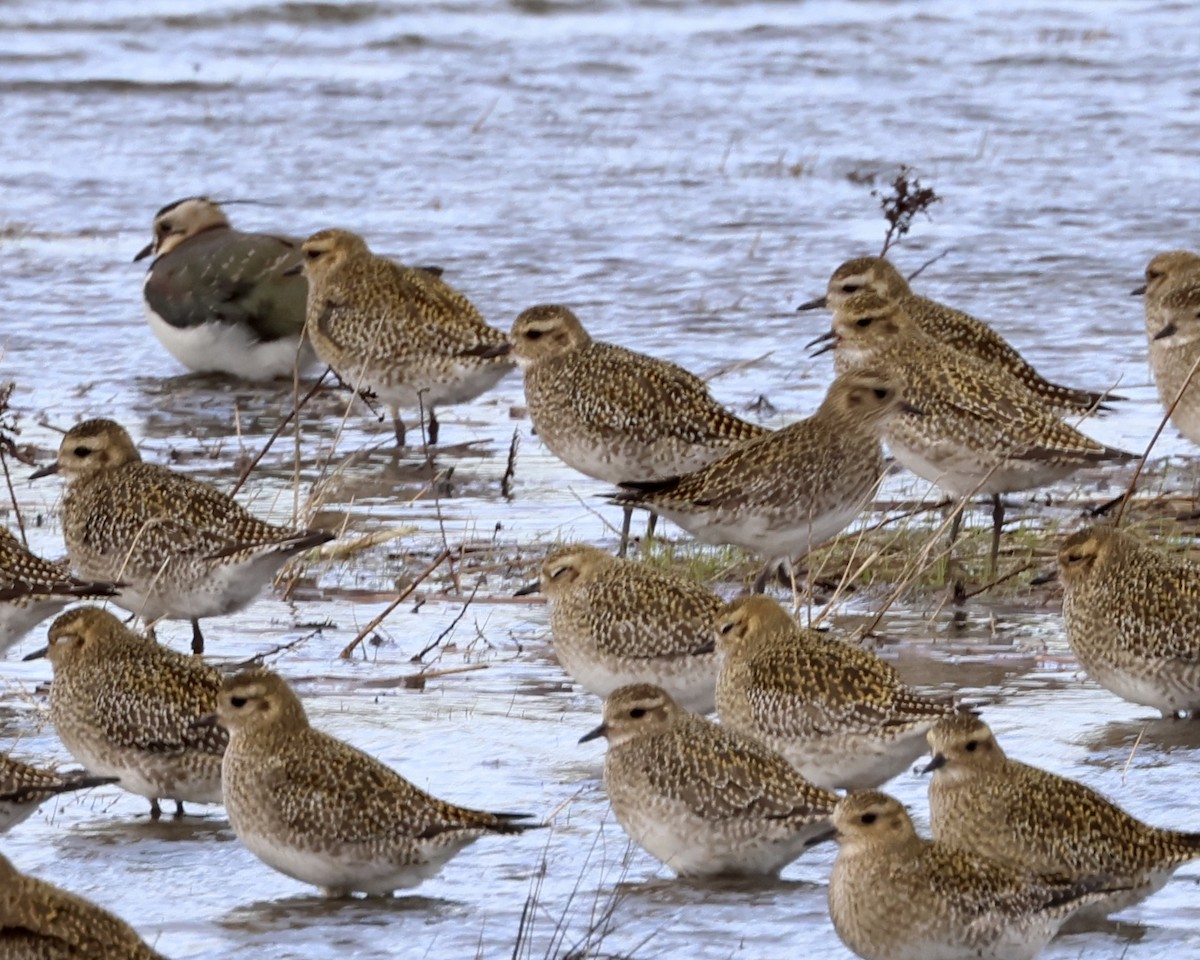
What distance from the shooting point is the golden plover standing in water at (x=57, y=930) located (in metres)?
5.09

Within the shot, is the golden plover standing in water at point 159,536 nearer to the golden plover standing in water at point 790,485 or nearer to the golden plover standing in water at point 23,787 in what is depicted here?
the golden plover standing in water at point 790,485

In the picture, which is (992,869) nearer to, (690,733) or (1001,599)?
(690,733)

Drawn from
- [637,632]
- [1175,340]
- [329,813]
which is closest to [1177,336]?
[1175,340]

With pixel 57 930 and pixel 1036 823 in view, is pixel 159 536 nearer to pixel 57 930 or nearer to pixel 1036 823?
pixel 1036 823

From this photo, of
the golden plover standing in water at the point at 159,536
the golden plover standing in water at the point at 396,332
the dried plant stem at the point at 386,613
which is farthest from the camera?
the golden plover standing in water at the point at 396,332

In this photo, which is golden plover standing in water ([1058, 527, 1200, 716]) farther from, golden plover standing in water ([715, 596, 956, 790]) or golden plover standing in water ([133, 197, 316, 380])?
golden plover standing in water ([133, 197, 316, 380])

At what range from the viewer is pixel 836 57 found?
2639 centimetres

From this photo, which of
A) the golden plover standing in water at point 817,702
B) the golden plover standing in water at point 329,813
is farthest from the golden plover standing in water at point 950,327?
the golden plover standing in water at point 329,813

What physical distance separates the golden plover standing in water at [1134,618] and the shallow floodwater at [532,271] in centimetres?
16

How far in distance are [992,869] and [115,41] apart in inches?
896

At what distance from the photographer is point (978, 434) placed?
9789 mm

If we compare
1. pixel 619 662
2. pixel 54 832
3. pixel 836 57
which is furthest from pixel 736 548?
pixel 836 57

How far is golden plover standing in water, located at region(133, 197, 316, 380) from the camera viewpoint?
13797 millimetres

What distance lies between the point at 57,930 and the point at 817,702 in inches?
105
